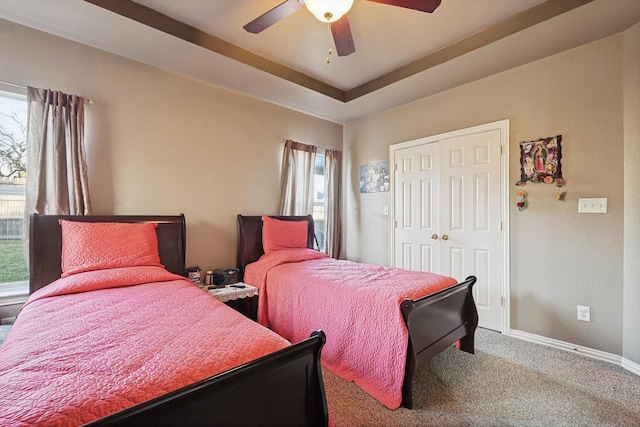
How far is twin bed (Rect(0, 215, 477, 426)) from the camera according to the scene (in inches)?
32.7

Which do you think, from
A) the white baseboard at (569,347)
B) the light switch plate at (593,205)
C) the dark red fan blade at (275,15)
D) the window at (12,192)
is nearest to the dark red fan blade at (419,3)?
the dark red fan blade at (275,15)

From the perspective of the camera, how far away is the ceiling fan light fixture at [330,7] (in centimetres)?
168

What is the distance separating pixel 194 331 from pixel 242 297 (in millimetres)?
1451

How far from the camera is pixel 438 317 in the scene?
1.98m

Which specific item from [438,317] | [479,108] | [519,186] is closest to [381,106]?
[479,108]

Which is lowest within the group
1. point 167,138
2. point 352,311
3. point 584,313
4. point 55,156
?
point 584,313

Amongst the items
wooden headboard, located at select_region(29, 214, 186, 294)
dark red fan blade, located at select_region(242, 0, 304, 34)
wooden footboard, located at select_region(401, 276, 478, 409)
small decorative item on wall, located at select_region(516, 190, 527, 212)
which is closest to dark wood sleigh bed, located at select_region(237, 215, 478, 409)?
wooden footboard, located at select_region(401, 276, 478, 409)

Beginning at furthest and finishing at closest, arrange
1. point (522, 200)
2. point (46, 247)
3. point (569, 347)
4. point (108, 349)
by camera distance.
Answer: point (522, 200) → point (569, 347) → point (46, 247) → point (108, 349)

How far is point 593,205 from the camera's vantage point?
2.36m

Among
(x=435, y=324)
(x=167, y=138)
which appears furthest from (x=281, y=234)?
(x=435, y=324)

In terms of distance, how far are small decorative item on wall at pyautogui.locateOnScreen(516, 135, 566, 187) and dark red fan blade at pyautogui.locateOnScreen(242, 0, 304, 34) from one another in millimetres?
2401

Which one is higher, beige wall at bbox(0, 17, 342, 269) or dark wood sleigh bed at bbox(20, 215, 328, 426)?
beige wall at bbox(0, 17, 342, 269)

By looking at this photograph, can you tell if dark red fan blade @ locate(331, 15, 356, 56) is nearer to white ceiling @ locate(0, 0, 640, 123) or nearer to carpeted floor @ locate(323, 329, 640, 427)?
white ceiling @ locate(0, 0, 640, 123)

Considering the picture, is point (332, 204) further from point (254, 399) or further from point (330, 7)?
point (254, 399)
